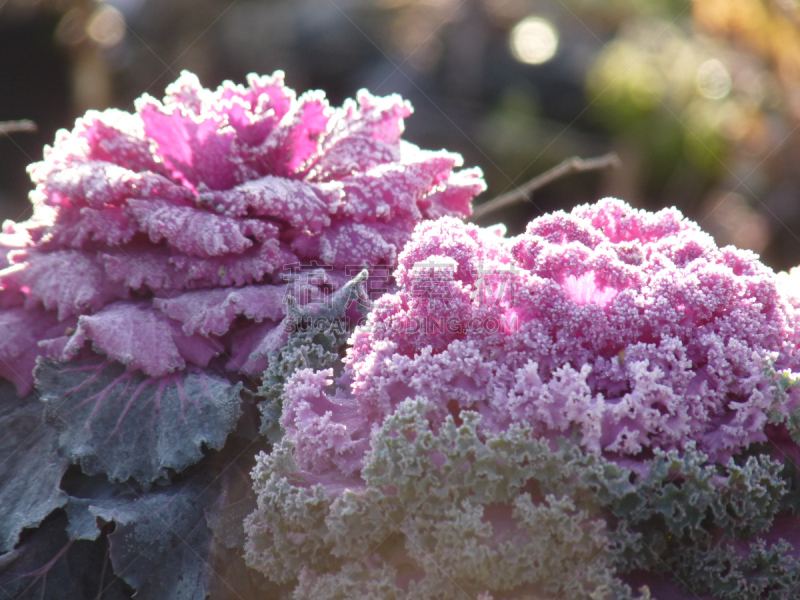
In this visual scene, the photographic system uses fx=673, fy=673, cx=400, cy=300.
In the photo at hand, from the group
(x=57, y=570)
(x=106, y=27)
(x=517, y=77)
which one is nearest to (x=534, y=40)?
(x=517, y=77)

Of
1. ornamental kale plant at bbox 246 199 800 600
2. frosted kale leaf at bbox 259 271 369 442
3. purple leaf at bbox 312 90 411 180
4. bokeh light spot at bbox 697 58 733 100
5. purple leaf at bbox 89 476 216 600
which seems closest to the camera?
ornamental kale plant at bbox 246 199 800 600

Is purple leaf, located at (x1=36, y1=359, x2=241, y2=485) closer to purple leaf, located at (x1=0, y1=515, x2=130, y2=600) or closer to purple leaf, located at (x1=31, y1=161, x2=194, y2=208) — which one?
purple leaf, located at (x1=0, y1=515, x2=130, y2=600)

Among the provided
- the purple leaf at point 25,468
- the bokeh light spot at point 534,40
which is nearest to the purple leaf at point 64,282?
the purple leaf at point 25,468

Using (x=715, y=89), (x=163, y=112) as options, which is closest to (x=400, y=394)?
(x=163, y=112)

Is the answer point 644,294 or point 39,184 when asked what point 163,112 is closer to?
point 39,184

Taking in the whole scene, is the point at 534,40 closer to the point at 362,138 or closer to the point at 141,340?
the point at 362,138

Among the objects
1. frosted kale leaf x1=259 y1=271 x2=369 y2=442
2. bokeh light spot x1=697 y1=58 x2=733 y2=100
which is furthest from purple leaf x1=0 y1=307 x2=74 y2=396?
bokeh light spot x1=697 y1=58 x2=733 y2=100
